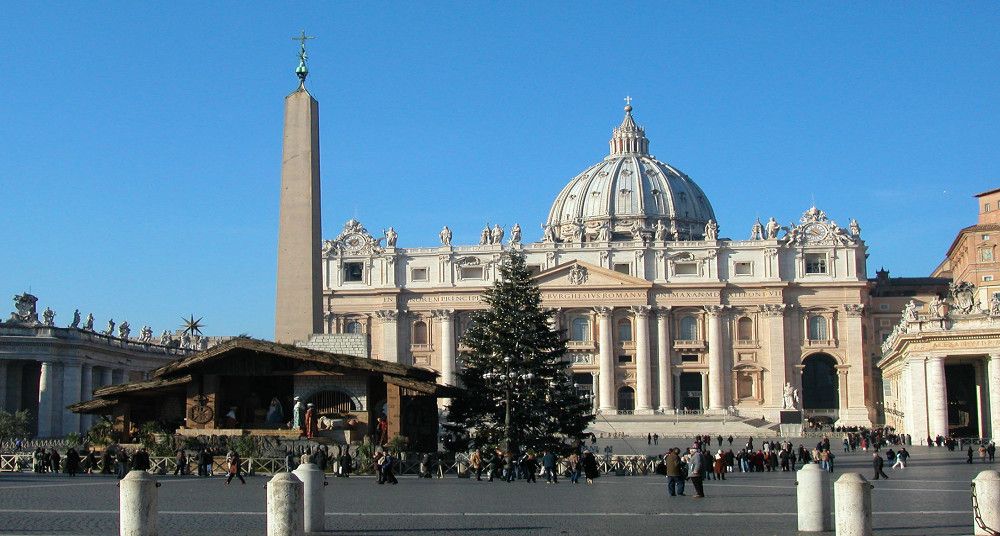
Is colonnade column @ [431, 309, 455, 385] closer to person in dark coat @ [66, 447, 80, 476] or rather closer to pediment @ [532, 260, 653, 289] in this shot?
pediment @ [532, 260, 653, 289]

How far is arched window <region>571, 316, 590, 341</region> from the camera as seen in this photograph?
317ft

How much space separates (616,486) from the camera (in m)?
29.5

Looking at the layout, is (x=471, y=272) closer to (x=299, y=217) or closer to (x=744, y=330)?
(x=744, y=330)

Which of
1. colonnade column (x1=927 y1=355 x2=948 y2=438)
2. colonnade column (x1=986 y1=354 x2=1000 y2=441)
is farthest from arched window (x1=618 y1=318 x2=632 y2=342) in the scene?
colonnade column (x1=986 y1=354 x2=1000 y2=441)

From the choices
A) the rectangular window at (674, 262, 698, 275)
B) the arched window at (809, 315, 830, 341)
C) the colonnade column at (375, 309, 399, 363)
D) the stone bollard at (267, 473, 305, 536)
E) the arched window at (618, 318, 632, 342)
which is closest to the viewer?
the stone bollard at (267, 473, 305, 536)

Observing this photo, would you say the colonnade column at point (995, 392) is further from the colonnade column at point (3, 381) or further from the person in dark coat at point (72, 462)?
the colonnade column at point (3, 381)

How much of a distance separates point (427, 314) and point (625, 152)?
4477 cm

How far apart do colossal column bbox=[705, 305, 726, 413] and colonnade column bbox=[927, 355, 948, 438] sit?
4099cm

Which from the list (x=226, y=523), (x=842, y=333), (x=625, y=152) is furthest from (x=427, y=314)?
(x=226, y=523)

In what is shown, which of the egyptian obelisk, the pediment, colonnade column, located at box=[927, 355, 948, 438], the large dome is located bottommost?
colonnade column, located at box=[927, 355, 948, 438]

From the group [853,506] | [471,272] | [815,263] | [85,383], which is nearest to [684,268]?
[815,263]

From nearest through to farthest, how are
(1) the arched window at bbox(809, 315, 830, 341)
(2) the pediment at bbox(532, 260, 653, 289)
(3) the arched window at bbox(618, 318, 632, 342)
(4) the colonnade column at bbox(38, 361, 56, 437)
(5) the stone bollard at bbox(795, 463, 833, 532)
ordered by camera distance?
(5) the stone bollard at bbox(795, 463, 833, 532)
(4) the colonnade column at bbox(38, 361, 56, 437)
(1) the arched window at bbox(809, 315, 830, 341)
(2) the pediment at bbox(532, 260, 653, 289)
(3) the arched window at bbox(618, 318, 632, 342)

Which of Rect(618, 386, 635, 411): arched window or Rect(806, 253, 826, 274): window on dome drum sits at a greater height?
Rect(806, 253, 826, 274): window on dome drum

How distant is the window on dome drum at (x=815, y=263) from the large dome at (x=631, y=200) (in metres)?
26.8
